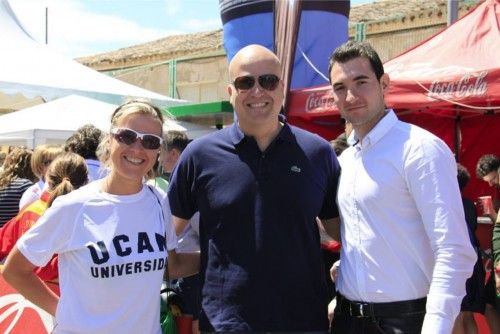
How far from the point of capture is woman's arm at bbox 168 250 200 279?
103 inches

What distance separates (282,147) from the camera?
2.48m

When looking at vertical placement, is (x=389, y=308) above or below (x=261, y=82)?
below

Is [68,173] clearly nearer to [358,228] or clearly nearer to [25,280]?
[25,280]

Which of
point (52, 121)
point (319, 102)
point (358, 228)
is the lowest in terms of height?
point (358, 228)

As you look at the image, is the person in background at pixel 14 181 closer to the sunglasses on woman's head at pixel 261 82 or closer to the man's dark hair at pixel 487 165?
the sunglasses on woman's head at pixel 261 82

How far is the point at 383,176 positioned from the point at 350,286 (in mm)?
455

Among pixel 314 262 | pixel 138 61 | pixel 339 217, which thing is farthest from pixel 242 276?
pixel 138 61

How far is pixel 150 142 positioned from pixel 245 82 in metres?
0.46

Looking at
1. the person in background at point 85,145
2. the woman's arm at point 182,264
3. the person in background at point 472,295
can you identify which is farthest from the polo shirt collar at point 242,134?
the person in background at point 85,145

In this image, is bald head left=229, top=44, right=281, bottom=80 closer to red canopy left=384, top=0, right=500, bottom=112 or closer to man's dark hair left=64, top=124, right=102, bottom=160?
man's dark hair left=64, top=124, right=102, bottom=160

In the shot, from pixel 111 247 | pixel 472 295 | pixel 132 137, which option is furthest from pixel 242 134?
pixel 472 295

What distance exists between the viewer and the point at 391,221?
7.13 feet

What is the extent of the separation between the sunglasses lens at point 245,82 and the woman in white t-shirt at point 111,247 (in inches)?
15.1

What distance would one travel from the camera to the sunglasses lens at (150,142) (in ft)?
7.92
